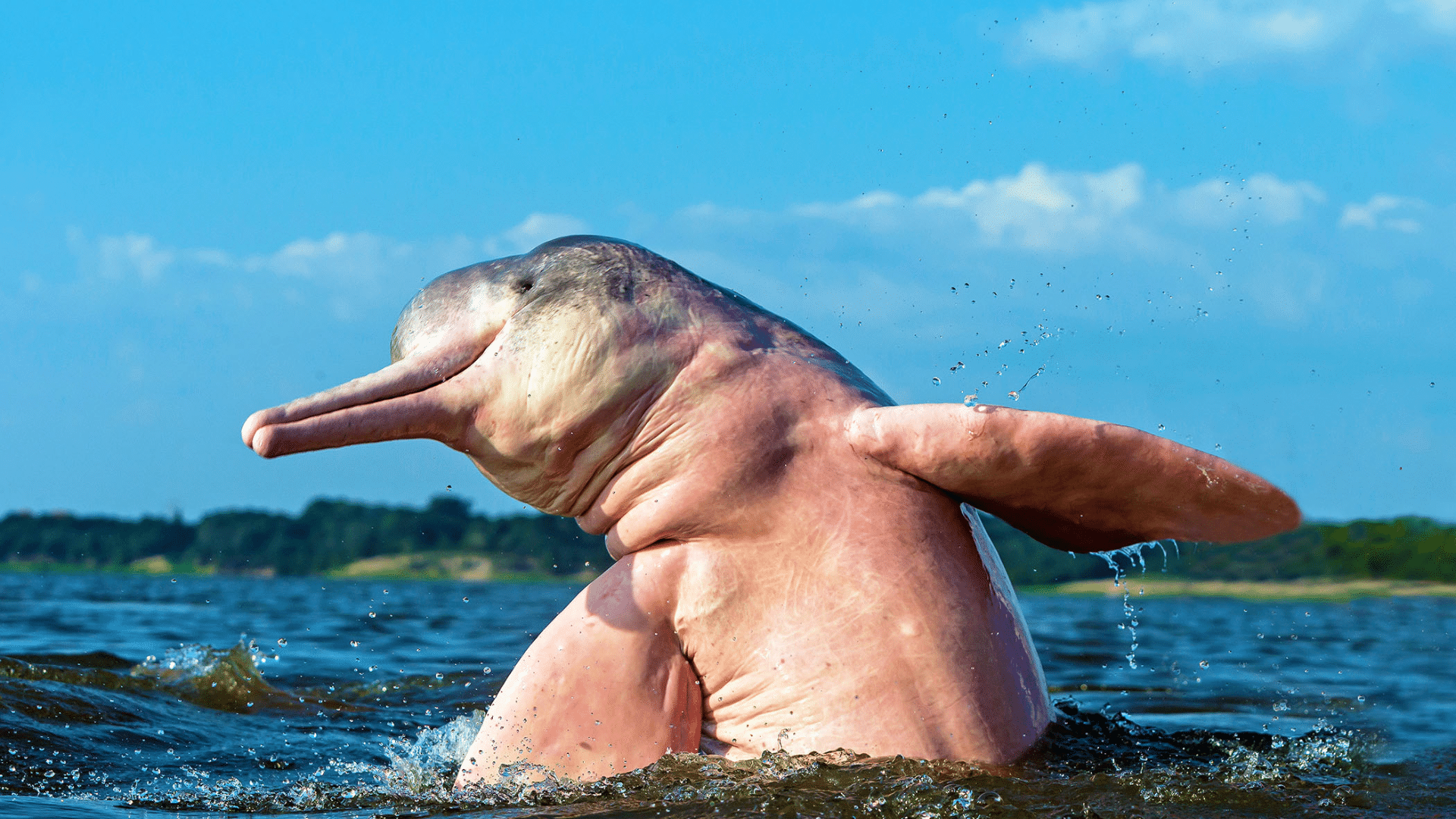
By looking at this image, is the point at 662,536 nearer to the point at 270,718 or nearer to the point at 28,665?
the point at 270,718

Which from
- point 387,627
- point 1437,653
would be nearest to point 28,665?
point 387,627

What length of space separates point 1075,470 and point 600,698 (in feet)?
5.81

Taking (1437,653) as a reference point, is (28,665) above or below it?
above

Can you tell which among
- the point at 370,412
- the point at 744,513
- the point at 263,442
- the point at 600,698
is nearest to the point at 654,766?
the point at 600,698

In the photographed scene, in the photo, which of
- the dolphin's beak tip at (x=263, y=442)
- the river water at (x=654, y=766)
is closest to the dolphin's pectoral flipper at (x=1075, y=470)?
the river water at (x=654, y=766)

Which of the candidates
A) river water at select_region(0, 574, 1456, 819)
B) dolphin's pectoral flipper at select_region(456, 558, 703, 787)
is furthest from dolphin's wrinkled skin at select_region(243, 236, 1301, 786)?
river water at select_region(0, 574, 1456, 819)

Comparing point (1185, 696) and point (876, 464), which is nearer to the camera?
point (876, 464)

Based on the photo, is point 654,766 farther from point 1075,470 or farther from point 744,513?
point 1075,470

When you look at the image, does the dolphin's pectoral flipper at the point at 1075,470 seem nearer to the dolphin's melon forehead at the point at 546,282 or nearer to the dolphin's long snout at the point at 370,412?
the dolphin's melon forehead at the point at 546,282

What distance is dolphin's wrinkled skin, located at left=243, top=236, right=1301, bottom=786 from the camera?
13.3 ft

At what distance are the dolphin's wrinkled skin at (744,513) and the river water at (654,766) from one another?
18 cm

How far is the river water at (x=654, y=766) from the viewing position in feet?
13.1

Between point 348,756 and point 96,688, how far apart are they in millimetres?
2655

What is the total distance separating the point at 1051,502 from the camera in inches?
167
